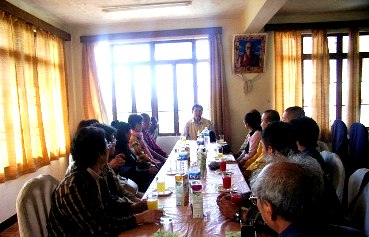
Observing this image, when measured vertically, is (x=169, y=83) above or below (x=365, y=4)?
below

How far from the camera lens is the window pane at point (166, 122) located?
5344mm

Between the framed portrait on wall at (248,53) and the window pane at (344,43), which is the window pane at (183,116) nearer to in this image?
the framed portrait on wall at (248,53)

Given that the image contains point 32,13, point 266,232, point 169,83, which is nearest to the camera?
point 266,232

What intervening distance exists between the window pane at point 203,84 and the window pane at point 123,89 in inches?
51.6

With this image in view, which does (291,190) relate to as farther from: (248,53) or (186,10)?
(248,53)

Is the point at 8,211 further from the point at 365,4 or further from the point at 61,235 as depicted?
the point at 365,4

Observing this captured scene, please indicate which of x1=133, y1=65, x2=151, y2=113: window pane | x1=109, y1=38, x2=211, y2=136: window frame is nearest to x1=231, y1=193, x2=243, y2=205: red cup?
x1=109, y1=38, x2=211, y2=136: window frame

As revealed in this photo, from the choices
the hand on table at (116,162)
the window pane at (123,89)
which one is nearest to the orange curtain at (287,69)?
the window pane at (123,89)

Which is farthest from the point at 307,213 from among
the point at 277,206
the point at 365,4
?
the point at 365,4

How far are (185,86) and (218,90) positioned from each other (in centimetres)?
67

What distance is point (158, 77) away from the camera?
5223mm

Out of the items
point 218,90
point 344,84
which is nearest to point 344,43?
point 344,84

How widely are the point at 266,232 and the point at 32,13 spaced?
4.21 metres

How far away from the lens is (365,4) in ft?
14.7
